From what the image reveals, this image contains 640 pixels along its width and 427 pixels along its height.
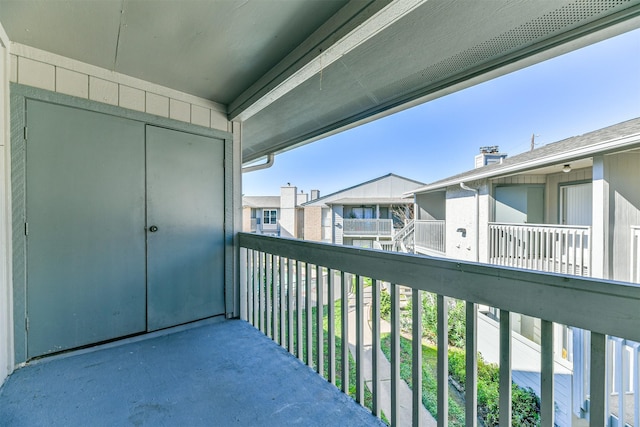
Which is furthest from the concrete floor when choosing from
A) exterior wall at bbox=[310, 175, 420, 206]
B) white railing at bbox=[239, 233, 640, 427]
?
exterior wall at bbox=[310, 175, 420, 206]

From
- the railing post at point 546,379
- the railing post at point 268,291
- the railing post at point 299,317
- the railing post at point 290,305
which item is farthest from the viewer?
the railing post at point 268,291

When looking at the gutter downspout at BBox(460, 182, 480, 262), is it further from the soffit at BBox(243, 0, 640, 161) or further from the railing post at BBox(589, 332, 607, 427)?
the railing post at BBox(589, 332, 607, 427)

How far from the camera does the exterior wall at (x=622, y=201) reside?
3127 millimetres

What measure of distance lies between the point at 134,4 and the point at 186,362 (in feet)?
7.42

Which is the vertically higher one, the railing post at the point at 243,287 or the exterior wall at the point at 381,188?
the exterior wall at the point at 381,188

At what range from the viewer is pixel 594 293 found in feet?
2.69

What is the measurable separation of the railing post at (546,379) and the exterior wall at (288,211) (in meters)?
14.2

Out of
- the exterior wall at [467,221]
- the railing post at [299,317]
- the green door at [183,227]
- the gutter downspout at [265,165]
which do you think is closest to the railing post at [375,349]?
the railing post at [299,317]

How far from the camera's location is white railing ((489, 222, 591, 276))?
3.60 m

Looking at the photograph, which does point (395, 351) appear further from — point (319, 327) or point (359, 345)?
point (319, 327)

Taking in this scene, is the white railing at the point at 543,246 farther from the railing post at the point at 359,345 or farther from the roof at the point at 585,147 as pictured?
the railing post at the point at 359,345

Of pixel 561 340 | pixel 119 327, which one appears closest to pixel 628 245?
pixel 561 340

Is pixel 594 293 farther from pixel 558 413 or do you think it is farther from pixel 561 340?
pixel 561 340

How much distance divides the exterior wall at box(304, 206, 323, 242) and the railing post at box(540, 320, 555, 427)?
42.2 feet
